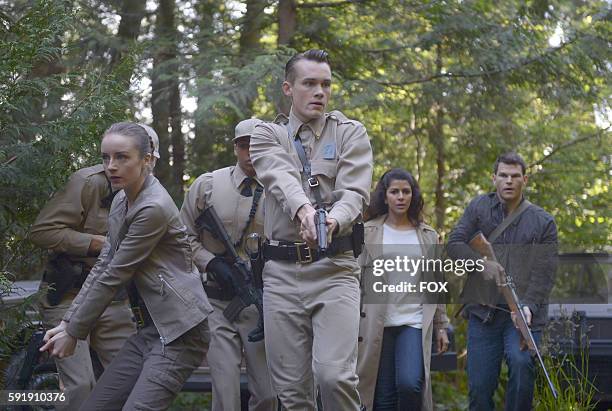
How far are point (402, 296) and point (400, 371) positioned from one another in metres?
0.61

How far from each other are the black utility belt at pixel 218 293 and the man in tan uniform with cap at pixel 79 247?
23.8 inches

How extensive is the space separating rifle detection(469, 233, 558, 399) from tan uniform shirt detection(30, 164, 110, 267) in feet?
9.59

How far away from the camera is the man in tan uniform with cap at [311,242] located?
16.6 feet

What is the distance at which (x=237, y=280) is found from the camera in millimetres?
6664

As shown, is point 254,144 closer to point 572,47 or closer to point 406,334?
A: point 406,334

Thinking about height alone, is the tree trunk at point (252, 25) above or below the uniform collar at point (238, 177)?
above

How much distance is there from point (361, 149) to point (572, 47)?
20.6 feet

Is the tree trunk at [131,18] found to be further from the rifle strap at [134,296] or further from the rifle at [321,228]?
the rifle at [321,228]

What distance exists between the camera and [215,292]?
680cm

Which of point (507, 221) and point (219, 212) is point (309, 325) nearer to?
point (219, 212)

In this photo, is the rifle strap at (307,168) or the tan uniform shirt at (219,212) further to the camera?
the tan uniform shirt at (219,212)

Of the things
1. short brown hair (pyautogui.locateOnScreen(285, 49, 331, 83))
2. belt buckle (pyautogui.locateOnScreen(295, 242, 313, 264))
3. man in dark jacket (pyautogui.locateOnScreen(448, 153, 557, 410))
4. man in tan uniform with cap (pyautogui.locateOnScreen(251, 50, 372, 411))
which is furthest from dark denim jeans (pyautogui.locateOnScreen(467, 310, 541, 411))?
short brown hair (pyautogui.locateOnScreen(285, 49, 331, 83))

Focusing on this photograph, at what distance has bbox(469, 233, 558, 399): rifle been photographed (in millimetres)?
6992

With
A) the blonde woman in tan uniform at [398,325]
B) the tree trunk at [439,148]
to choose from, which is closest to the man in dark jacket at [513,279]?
the blonde woman in tan uniform at [398,325]
